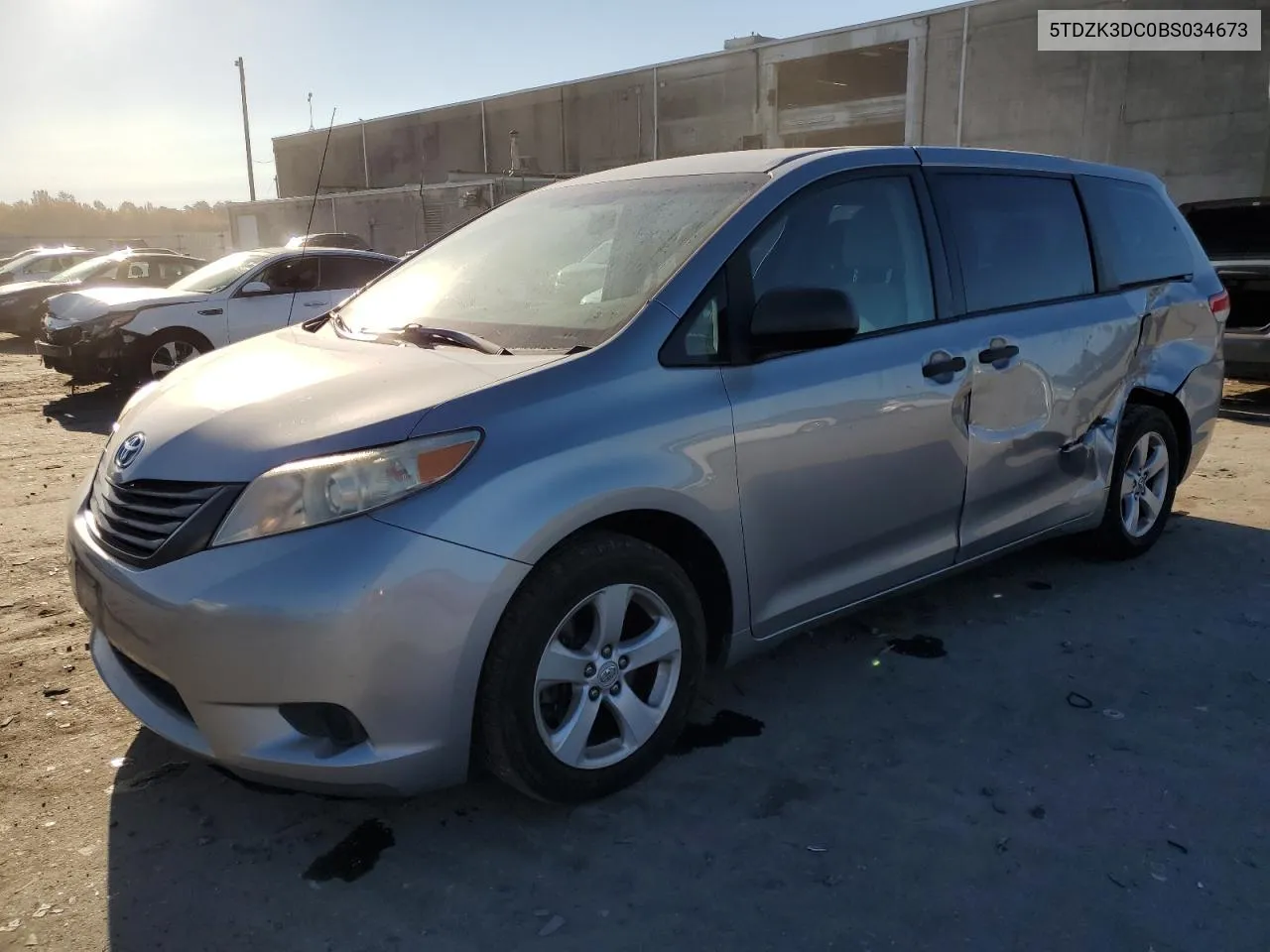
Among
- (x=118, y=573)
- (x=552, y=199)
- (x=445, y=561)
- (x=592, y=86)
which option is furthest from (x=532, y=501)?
(x=592, y=86)

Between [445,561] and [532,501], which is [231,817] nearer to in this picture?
[445,561]

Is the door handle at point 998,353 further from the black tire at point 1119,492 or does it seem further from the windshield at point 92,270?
the windshield at point 92,270

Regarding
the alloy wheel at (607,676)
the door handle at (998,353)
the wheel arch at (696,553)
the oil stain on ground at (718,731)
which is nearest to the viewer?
the alloy wheel at (607,676)

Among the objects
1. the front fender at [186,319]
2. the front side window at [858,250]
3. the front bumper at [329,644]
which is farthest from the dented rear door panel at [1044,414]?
the front fender at [186,319]

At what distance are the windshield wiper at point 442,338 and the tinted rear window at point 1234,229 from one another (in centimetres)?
782

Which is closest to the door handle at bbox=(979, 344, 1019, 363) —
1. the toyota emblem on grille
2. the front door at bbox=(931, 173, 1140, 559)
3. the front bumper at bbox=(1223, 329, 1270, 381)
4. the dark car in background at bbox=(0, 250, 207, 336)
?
the front door at bbox=(931, 173, 1140, 559)

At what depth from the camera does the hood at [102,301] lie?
9.37 meters

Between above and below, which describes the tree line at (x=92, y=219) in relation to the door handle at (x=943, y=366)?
above

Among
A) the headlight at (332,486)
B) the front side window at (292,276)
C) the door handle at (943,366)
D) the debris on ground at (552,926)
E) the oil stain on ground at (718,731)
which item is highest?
the front side window at (292,276)

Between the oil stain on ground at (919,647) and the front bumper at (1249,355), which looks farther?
the front bumper at (1249,355)

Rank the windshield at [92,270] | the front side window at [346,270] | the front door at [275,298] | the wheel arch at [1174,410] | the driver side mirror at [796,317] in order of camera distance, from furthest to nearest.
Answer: the windshield at [92,270] < the front side window at [346,270] < the front door at [275,298] < the wheel arch at [1174,410] < the driver side mirror at [796,317]

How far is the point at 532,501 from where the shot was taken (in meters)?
2.27

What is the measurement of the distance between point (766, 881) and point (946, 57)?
995 inches

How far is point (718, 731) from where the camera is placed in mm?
3000
